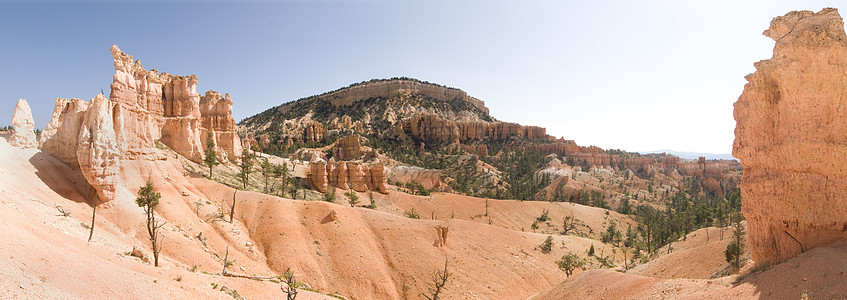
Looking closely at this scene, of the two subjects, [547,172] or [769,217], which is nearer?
[769,217]

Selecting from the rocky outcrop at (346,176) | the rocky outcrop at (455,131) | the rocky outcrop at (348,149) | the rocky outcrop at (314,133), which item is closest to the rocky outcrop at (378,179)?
the rocky outcrop at (346,176)

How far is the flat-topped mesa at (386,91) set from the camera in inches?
6737

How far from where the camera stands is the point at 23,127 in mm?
24281

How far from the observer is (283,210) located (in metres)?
34.6

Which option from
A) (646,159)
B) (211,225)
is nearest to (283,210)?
(211,225)

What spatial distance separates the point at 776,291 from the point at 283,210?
109ft

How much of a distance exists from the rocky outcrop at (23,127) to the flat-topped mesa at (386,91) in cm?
14580

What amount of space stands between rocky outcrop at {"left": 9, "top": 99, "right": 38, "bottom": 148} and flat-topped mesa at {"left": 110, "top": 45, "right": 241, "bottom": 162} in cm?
479

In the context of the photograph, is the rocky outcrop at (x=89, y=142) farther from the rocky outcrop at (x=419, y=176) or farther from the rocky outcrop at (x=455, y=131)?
the rocky outcrop at (x=455, y=131)

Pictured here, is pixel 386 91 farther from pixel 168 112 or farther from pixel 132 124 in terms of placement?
pixel 132 124

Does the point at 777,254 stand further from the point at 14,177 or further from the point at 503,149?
the point at 503,149

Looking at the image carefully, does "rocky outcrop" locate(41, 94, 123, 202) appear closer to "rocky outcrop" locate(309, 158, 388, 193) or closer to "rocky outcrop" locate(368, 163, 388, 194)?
"rocky outcrop" locate(309, 158, 388, 193)

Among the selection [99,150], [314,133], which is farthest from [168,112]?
[314,133]

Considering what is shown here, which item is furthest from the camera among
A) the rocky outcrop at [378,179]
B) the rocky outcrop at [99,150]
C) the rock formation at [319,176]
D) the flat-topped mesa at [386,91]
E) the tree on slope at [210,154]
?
the flat-topped mesa at [386,91]
